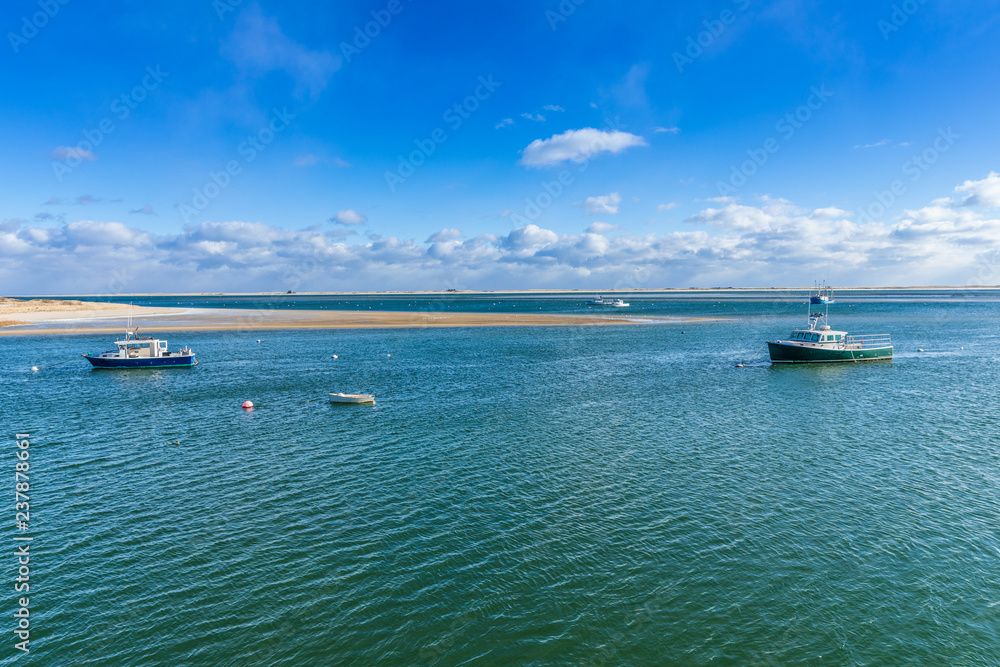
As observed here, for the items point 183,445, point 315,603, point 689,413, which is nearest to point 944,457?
point 689,413

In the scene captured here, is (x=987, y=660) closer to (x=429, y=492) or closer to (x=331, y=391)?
(x=429, y=492)

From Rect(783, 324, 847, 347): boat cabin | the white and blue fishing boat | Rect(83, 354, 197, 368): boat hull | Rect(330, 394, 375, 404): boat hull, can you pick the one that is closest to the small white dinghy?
Rect(330, 394, 375, 404): boat hull

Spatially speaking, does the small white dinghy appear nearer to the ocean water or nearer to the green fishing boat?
the ocean water

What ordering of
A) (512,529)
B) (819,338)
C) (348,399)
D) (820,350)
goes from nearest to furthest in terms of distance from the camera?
1. (512,529)
2. (348,399)
3. (820,350)
4. (819,338)

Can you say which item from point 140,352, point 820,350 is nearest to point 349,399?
point 140,352

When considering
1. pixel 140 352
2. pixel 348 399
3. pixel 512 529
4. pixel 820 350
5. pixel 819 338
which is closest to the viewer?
pixel 512 529

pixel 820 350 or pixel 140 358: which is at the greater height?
pixel 820 350

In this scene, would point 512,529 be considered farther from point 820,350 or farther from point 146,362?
point 146,362
